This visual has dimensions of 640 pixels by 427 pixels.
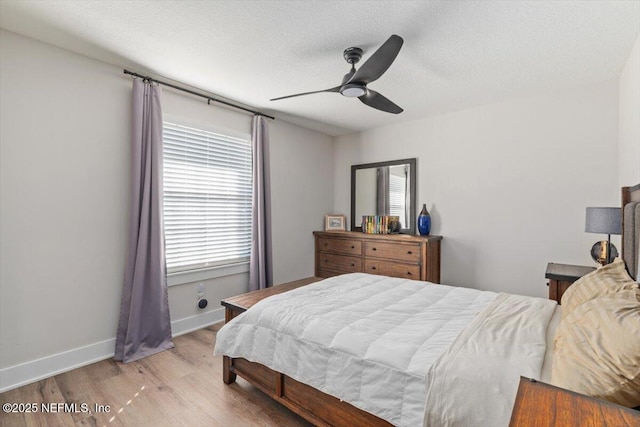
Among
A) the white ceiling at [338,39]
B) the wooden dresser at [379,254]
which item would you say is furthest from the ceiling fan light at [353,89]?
the wooden dresser at [379,254]

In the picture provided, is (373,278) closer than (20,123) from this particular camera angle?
No

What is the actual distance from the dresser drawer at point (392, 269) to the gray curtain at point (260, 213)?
128 cm

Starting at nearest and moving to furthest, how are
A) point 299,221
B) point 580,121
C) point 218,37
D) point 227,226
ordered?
1. point 218,37
2. point 580,121
3. point 227,226
4. point 299,221

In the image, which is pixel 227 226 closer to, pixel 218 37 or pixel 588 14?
pixel 218 37

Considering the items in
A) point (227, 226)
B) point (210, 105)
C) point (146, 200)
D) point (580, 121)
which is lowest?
point (227, 226)

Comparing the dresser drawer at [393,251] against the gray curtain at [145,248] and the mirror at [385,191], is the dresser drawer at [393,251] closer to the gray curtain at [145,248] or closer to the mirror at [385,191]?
the mirror at [385,191]

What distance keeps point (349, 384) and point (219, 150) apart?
9.27 ft

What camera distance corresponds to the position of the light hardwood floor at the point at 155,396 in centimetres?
182

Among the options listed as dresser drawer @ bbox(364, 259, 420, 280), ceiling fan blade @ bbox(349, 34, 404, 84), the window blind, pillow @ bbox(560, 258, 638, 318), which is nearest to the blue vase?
the window blind

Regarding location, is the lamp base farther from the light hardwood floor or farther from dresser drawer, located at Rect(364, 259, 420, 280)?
the light hardwood floor

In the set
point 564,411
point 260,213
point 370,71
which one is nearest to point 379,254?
point 260,213

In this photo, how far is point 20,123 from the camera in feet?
7.15

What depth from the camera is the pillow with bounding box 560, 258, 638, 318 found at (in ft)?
4.58

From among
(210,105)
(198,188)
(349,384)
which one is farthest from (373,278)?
(210,105)
